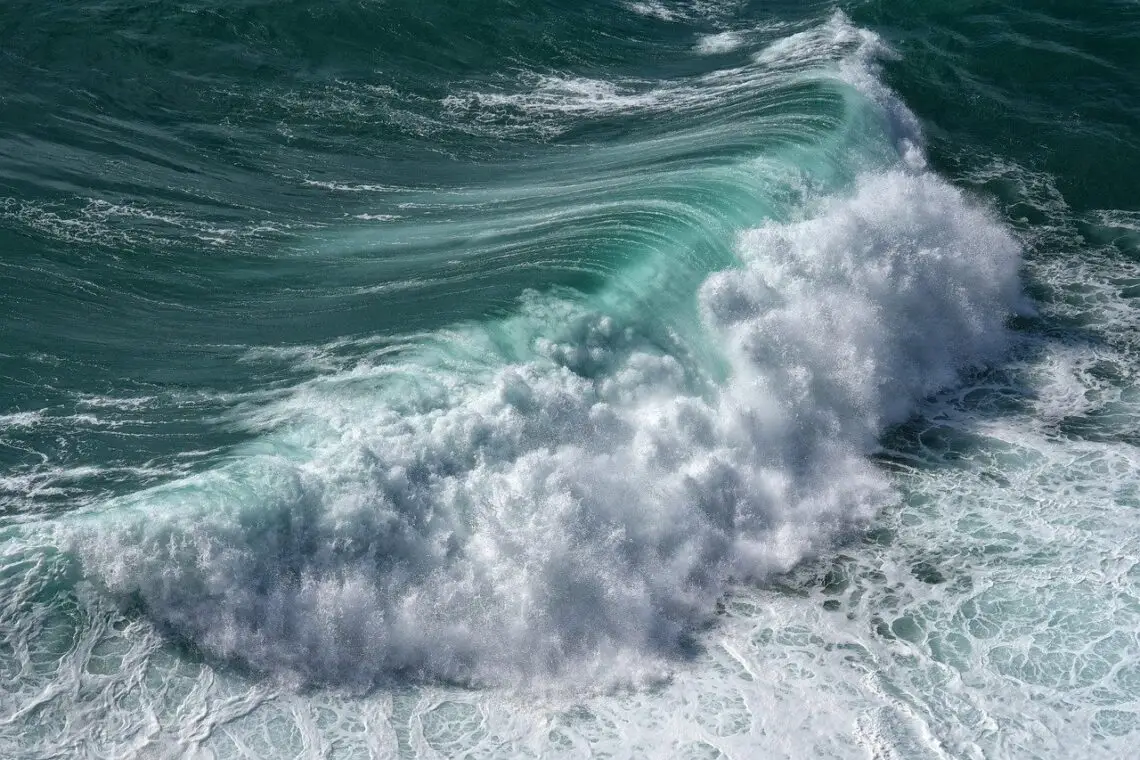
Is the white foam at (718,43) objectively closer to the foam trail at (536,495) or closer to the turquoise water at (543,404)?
the turquoise water at (543,404)

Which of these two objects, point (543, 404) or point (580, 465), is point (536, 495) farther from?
point (543, 404)

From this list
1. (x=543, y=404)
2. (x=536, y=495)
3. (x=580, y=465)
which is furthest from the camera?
(x=543, y=404)

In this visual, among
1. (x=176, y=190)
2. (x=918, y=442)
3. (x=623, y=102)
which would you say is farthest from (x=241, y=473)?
(x=623, y=102)

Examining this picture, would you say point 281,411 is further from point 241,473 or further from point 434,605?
point 434,605

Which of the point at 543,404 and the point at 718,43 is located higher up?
the point at 718,43

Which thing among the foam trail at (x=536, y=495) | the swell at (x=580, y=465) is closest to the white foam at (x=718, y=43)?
the swell at (x=580, y=465)

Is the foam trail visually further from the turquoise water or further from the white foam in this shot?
the white foam

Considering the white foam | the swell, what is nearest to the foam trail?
the swell

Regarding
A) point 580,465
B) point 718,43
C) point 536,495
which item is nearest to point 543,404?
point 580,465
